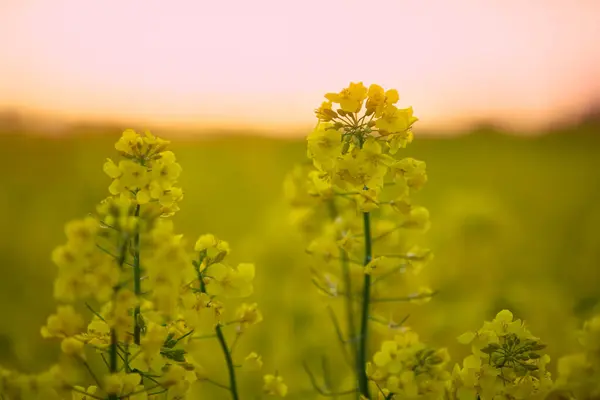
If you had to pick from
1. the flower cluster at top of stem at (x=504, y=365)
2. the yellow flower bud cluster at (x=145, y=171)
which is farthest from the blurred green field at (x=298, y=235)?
the yellow flower bud cluster at (x=145, y=171)

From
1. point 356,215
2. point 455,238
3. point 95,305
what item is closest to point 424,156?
point 455,238

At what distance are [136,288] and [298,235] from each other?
632mm

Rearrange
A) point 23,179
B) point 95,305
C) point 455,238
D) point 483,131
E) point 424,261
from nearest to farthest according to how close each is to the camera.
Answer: point 424,261 < point 95,305 < point 455,238 < point 23,179 < point 483,131

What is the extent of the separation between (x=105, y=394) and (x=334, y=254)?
0.56 metres

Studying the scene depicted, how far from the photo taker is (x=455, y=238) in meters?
2.53

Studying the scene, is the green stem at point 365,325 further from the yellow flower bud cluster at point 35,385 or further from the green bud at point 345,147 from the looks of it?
the yellow flower bud cluster at point 35,385

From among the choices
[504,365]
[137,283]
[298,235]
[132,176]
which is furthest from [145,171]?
[504,365]

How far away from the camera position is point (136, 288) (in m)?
0.96

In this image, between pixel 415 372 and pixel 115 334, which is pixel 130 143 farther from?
pixel 415 372

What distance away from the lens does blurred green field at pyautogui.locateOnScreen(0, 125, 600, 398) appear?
200 centimetres

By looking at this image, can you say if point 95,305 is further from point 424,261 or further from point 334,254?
point 424,261

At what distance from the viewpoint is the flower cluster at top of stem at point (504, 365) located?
101cm

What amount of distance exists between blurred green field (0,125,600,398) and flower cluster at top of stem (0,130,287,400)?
0.61 metres

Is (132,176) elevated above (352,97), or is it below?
below
